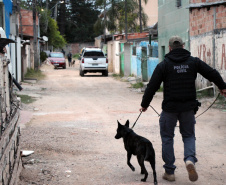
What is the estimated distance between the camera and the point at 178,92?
560 centimetres

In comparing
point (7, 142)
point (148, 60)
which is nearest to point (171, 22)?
point (148, 60)

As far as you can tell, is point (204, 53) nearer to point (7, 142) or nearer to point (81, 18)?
point (7, 142)

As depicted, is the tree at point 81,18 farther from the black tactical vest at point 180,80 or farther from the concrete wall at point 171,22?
the black tactical vest at point 180,80

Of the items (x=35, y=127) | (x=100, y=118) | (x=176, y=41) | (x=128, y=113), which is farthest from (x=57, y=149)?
(x=128, y=113)

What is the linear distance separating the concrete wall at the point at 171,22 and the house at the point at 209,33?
643 millimetres

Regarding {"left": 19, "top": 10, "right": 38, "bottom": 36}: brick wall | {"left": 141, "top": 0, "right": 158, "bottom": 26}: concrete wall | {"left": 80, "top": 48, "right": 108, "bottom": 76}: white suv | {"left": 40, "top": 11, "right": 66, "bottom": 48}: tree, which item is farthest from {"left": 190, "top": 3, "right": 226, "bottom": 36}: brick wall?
{"left": 141, "top": 0, "right": 158, "bottom": 26}: concrete wall

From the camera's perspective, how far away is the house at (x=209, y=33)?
14891mm

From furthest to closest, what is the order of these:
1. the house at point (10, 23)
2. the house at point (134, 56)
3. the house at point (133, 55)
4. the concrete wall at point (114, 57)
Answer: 1. the concrete wall at point (114, 57)
2. the house at point (133, 55)
3. the house at point (134, 56)
4. the house at point (10, 23)

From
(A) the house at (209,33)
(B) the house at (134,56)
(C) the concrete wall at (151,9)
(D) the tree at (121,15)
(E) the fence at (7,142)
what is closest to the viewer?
(E) the fence at (7,142)

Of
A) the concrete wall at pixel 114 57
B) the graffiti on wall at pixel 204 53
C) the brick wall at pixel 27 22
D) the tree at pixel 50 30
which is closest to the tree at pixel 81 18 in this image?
the tree at pixel 50 30

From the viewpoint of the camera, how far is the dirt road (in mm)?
6105

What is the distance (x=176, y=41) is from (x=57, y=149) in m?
3.31

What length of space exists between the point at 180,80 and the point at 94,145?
3169mm

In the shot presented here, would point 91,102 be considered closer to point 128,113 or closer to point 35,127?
point 128,113
